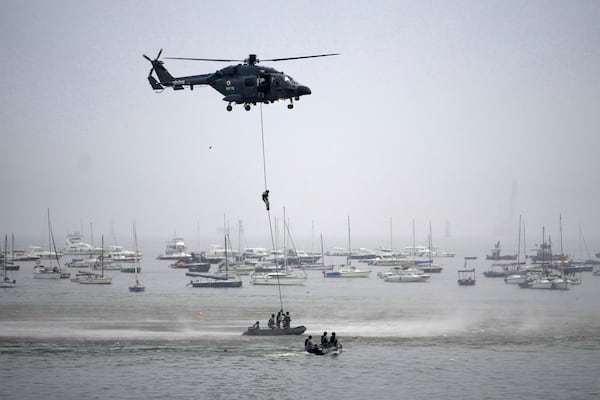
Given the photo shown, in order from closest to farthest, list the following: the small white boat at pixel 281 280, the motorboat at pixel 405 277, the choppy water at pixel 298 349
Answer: the choppy water at pixel 298 349, the small white boat at pixel 281 280, the motorboat at pixel 405 277

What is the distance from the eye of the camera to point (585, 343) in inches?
2820

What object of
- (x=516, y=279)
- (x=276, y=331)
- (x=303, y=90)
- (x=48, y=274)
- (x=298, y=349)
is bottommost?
(x=298, y=349)

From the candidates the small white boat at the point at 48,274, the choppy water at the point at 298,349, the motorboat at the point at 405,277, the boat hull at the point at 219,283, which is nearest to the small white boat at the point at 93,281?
the small white boat at the point at 48,274

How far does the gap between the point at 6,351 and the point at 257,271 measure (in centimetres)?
9004

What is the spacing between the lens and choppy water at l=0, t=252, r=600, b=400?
182ft

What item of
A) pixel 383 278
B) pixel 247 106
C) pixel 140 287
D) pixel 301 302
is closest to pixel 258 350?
pixel 247 106

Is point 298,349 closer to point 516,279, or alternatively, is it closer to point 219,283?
point 219,283

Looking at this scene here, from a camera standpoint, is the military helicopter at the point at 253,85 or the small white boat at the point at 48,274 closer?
the military helicopter at the point at 253,85

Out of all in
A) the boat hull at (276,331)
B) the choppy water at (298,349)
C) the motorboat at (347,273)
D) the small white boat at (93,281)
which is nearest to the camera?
the choppy water at (298,349)

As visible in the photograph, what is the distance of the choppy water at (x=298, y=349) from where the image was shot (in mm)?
55594

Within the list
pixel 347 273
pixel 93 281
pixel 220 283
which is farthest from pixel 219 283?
pixel 347 273

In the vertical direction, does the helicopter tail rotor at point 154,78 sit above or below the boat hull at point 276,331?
above

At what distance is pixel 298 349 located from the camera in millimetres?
66750

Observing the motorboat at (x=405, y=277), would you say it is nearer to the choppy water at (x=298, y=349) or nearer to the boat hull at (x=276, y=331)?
the choppy water at (x=298, y=349)
